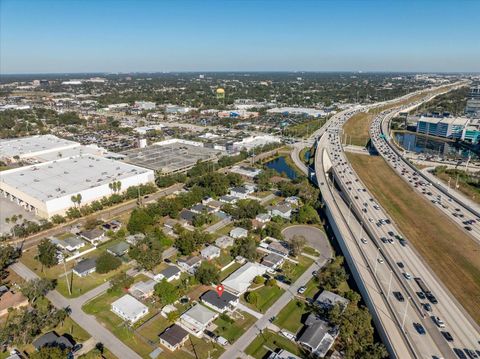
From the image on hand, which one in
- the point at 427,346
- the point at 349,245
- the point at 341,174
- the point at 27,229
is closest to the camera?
the point at 427,346

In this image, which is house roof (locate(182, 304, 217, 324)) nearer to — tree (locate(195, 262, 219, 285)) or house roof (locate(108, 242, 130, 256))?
tree (locate(195, 262, 219, 285))

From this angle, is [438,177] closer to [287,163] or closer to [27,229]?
[287,163]

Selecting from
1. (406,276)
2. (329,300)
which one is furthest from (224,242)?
(406,276)

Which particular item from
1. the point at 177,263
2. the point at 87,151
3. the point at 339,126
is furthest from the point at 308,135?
the point at 177,263

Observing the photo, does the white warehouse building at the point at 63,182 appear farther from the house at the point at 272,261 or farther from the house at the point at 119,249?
the house at the point at 272,261

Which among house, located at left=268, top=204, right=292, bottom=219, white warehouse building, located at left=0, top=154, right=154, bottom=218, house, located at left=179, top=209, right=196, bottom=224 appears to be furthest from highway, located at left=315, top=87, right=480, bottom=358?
white warehouse building, located at left=0, top=154, right=154, bottom=218

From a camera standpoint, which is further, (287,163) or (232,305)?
(287,163)

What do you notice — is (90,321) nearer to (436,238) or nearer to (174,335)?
(174,335)
